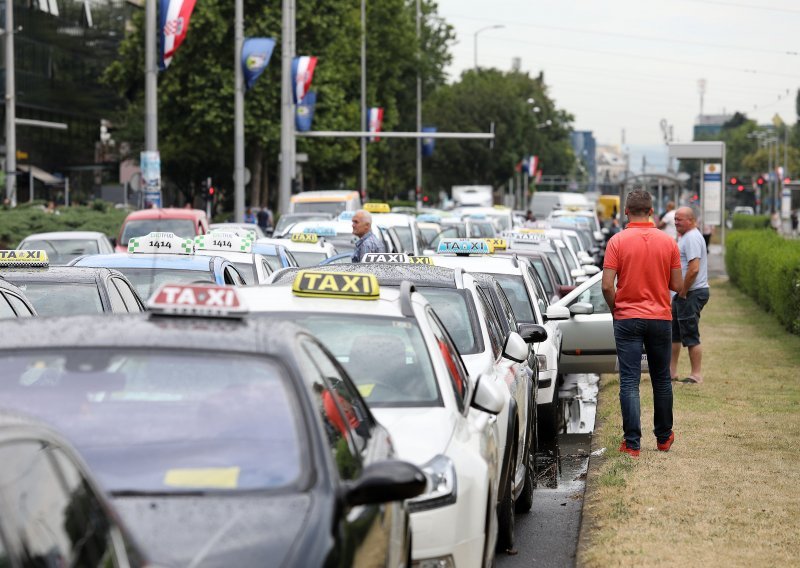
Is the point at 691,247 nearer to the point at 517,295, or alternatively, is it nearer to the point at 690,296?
the point at 690,296

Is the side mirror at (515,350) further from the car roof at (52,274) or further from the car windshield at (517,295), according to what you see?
the car windshield at (517,295)

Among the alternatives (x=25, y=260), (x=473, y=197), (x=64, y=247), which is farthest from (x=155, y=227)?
(x=473, y=197)

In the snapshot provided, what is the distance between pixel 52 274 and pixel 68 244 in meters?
12.8

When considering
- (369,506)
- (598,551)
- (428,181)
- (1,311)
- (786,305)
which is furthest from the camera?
(428,181)

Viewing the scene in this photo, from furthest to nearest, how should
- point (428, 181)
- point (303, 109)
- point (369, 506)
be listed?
point (428, 181) → point (303, 109) → point (369, 506)

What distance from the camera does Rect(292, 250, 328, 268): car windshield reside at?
20.8m

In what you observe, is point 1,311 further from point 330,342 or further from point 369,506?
point 369,506

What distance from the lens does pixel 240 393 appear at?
194 inches

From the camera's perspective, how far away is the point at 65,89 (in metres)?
81.8

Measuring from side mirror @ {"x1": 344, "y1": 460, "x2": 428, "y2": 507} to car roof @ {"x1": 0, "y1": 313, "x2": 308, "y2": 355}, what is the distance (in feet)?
1.76

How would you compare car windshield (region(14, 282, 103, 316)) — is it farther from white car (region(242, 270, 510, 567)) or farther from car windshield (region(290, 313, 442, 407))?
car windshield (region(290, 313, 442, 407))

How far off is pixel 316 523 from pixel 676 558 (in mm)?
4114

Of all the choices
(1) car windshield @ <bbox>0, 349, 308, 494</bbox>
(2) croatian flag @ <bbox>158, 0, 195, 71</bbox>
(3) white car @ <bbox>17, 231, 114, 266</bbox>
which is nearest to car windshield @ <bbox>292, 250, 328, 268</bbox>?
(3) white car @ <bbox>17, 231, 114, 266</bbox>

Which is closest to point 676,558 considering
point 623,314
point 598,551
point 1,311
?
point 598,551
